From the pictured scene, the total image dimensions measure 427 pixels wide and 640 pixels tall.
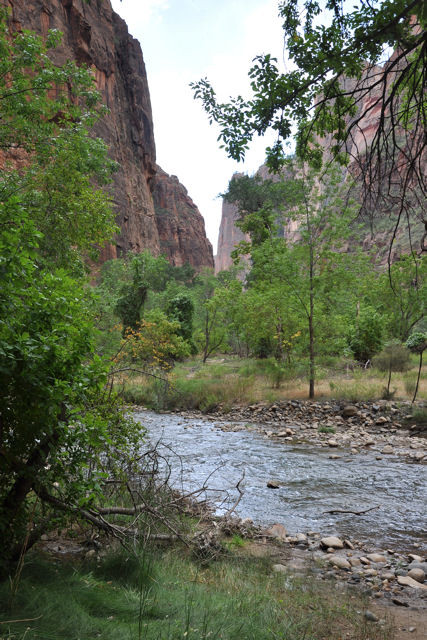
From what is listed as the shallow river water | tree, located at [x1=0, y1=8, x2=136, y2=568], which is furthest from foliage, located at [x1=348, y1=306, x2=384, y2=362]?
tree, located at [x1=0, y1=8, x2=136, y2=568]

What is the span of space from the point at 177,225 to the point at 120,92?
135 ft

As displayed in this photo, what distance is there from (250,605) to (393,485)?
529cm

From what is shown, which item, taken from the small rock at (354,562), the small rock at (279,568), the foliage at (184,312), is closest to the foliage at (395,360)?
the small rock at (354,562)

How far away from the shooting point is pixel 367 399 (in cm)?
1389

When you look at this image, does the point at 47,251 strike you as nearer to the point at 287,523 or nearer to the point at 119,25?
the point at 287,523

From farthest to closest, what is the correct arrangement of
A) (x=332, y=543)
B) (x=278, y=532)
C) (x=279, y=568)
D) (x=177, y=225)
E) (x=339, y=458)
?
(x=177, y=225)
(x=339, y=458)
(x=278, y=532)
(x=332, y=543)
(x=279, y=568)

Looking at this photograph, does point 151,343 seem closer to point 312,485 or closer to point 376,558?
point 312,485

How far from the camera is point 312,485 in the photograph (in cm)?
722

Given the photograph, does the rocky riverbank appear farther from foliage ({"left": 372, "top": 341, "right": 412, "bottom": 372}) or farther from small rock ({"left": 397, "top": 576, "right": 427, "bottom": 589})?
small rock ({"left": 397, "top": 576, "right": 427, "bottom": 589})

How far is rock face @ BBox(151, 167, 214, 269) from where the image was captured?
318ft

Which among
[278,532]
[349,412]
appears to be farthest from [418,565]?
[349,412]

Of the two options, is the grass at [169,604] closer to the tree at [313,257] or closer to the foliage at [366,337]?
the tree at [313,257]

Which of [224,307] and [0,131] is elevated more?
[0,131]

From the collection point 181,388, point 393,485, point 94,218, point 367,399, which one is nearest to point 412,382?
point 367,399
